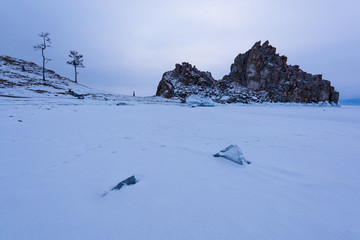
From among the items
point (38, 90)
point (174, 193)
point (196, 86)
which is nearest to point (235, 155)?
point (174, 193)

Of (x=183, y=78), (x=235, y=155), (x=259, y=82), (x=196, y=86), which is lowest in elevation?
(x=235, y=155)

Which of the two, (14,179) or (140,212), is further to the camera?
(14,179)

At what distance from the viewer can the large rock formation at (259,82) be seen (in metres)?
46.1

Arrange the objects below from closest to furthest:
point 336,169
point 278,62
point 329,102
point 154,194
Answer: point 154,194, point 336,169, point 329,102, point 278,62

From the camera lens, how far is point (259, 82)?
51375mm

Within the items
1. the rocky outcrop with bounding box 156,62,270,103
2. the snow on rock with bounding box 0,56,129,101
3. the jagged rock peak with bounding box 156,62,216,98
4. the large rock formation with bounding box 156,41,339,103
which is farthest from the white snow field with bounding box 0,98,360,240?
the jagged rock peak with bounding box 156,62,216,98

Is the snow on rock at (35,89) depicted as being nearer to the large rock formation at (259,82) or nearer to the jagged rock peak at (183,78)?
the jagged rock peak at (183,78)

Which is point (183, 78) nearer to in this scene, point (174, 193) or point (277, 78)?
point (277, 78)

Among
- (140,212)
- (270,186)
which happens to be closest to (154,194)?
(140,212)

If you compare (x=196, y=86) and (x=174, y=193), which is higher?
(x=196, y=86)

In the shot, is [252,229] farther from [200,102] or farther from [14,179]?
[200,102]

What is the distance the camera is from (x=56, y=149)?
2893 mm

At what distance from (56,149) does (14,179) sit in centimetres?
110

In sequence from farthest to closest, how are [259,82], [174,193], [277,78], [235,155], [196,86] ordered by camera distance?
[259,82], [277,78], [196,86], [235,155], [174,193]
